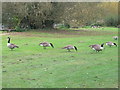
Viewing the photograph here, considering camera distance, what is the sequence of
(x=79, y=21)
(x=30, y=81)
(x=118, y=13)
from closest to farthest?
(x=30, y=81), (x=118, y=13), (x=79, y=21)

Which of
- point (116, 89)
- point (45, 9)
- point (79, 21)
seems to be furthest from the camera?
point (79, 21)

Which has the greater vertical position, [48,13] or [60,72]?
[48,13]

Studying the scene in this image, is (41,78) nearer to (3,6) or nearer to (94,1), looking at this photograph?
(3,6)

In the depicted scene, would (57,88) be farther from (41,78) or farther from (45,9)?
(45,9)

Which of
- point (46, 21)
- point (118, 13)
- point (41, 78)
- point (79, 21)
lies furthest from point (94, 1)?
point (41, 78)

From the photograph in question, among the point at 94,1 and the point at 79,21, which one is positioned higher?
the point at 94,1

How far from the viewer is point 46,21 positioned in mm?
38812

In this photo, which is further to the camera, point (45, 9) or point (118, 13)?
point (45, 9)

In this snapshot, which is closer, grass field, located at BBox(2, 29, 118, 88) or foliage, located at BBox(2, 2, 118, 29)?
grass field, located at BBox(2, 29, 118, 88)

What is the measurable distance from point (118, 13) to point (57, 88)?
879 inches

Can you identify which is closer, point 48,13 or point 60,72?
point 60,72

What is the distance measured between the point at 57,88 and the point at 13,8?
29445mm

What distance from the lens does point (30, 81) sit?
8.70m

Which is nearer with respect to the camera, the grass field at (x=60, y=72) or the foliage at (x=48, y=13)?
the grass field at (x=60, y=72)
